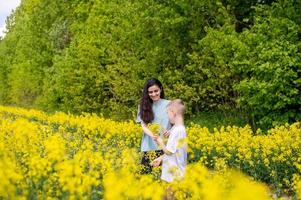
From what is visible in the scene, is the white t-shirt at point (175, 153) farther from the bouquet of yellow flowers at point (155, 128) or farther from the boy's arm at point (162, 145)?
the bouquet of yellow flowers at point (155, 128)

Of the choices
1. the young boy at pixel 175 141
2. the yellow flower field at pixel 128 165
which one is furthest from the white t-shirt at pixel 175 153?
the yellow flower field at pixel 128 165

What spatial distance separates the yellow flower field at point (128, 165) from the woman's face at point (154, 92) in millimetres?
850

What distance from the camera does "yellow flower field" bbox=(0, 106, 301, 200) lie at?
11.9ft

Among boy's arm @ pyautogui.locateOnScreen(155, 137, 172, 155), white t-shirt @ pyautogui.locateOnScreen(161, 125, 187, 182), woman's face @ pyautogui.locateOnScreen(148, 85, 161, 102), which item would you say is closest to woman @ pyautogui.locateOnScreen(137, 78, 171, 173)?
woman's face @ pyautogui.locateOnScreen(148, 85, 161, 102)

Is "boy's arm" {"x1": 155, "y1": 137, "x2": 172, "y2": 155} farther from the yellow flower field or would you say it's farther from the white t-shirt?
the yellow flower field

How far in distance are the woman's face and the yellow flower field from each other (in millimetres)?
850

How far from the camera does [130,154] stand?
5.99 metres

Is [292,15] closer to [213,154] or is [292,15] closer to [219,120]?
[219,120]

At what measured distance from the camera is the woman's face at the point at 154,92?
7.11 m

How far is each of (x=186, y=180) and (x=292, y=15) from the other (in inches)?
499

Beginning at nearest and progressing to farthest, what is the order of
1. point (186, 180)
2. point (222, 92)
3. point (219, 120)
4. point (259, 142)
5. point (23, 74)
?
point (186, 180), point (259, 142), point (222, 92), point (219, 120), point (23, 74)

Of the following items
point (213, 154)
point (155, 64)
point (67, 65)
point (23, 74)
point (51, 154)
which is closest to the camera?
point (51, 154)

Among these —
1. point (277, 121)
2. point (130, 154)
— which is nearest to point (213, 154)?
point (277, 121)

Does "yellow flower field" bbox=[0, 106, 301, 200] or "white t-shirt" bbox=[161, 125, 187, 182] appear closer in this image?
"yellow flower field" bbox=[0, 106, 301, 200]
